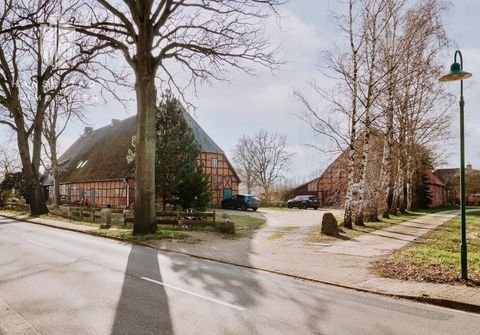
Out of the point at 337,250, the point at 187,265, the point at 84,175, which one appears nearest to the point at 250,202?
the point at 84,175

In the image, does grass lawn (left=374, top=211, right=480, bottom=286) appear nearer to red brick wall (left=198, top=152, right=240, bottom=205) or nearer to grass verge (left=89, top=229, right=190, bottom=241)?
grass verge (left=89, top=229, right=190, bottom=241)

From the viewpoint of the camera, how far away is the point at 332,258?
37.0 feet

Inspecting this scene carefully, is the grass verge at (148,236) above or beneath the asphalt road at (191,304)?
beneath

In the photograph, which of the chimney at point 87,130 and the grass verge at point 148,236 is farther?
the chimney at point 87,130

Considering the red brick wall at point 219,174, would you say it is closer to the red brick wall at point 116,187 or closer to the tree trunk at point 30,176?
the red brick wall at point 116,187

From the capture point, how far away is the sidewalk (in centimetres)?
738

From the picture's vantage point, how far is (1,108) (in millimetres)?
31359

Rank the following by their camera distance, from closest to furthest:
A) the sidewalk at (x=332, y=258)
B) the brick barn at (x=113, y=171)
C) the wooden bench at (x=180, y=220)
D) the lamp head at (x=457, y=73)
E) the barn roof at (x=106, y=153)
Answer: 1. the sidewalk at (x=332, y=258)
2. the lamp head at (x=457, y=73)
3. the wooden bench at (x=180, y=220)
4. the brick barn at (x=113, y=171)
5. the barn roof at (x=106, y=153)

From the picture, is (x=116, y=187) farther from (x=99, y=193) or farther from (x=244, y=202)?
(x=244, y=202)

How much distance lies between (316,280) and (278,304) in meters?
2.21

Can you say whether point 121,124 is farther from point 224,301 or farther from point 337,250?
point 224,301

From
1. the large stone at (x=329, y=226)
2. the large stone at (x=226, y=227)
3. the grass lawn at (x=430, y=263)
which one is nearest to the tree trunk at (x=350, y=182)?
the large stone at (x=329, y=226)

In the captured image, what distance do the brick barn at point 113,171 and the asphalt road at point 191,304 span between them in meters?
26.1

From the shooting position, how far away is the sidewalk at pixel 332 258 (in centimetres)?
738
